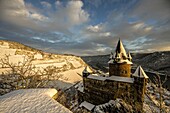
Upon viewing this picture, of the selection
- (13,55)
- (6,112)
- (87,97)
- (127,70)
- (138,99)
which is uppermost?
(13,55)

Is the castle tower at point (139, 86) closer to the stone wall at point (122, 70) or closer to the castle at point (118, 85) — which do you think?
the castle at point (118, 85)

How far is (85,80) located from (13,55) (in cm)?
A: 1717

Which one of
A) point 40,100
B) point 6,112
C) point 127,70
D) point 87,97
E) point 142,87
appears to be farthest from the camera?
point 87,97

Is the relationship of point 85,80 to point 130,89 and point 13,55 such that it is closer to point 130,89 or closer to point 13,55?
point 130,89

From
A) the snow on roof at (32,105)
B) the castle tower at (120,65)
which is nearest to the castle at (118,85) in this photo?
the castle tower at (120,65)

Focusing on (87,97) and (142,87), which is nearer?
(142,87)

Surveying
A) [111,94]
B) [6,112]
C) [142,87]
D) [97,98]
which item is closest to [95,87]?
[97,98]

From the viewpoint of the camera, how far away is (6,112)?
7.98 feet

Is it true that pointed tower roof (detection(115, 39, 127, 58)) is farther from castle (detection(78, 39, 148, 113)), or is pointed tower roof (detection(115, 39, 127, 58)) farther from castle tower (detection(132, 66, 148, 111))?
castle tower (detection(132, 66, 148, 111))

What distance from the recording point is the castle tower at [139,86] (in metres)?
17.5

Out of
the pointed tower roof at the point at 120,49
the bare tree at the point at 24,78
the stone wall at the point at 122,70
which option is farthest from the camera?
the pointed tower roof at the point at 120,49

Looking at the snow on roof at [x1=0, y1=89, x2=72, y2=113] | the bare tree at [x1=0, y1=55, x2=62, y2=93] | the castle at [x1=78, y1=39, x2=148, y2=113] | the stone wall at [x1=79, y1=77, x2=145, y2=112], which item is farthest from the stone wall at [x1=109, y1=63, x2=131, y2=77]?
the snow on roof at [x1=0, y1=89, x2=72, y2=113]

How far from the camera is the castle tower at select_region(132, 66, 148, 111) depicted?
17500 mm

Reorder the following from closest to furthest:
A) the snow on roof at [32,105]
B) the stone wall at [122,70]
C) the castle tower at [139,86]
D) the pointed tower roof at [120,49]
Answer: the snow on roof at [32,105]
the castle tower at [139,86]
the stone wall at [122,70]
the pointed tower roof at [120,49]
